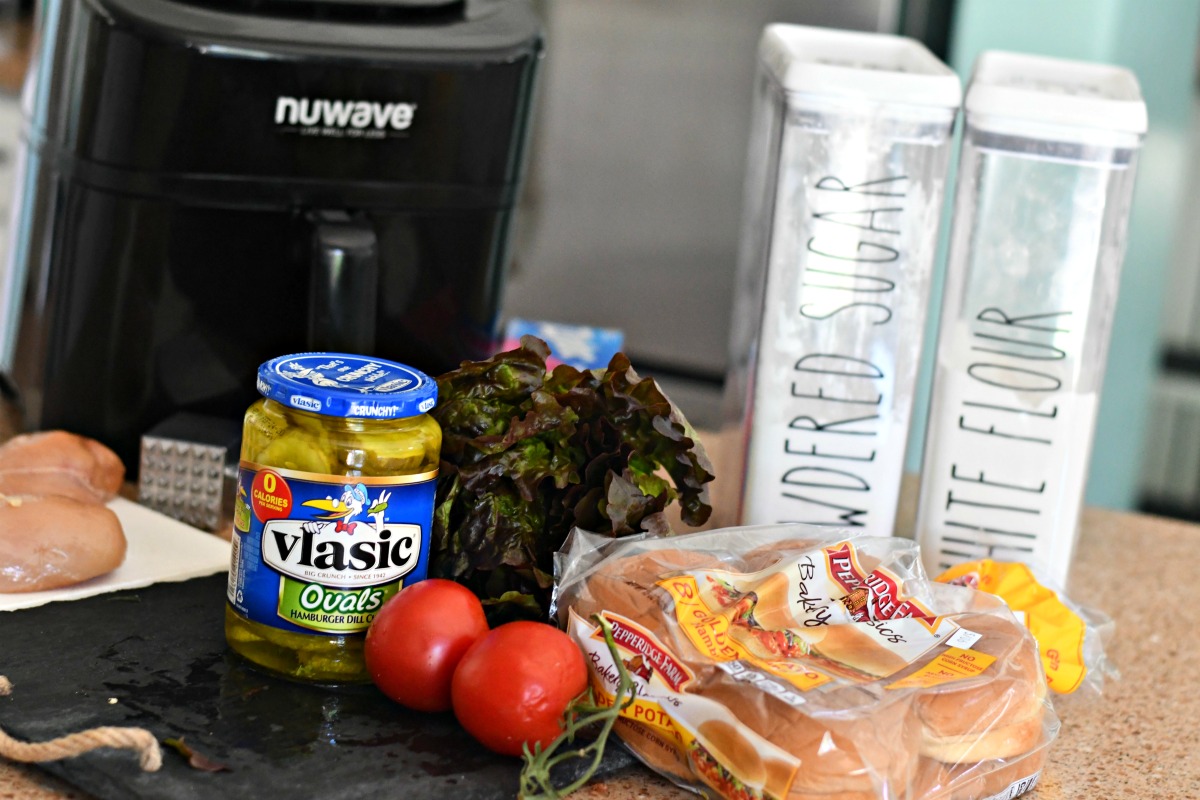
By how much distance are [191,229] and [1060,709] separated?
0.77 metres

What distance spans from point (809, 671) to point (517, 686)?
0.16 metres

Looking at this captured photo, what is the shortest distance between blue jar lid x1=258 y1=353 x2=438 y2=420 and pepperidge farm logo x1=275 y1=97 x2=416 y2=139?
0.31 m

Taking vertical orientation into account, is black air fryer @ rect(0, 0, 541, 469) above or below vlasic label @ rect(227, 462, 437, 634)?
above

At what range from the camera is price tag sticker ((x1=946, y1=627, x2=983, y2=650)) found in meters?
0.78

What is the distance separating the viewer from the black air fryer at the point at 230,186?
1.06 m

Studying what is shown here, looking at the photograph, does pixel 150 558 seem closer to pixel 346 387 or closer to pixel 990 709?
pixel 346 387

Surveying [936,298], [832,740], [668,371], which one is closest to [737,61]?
[668,371]

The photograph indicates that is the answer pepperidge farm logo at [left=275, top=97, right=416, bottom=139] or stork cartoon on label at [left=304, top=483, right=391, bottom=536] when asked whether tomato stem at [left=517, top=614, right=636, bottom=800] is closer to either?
stork cartoon on label at [left=304, top=483, right=391, bottom=536]

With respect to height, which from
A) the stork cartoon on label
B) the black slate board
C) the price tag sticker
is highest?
the stork cartoon on label

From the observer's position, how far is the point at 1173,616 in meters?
1.17

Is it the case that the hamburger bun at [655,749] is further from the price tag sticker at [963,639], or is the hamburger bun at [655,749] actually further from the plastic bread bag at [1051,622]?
the plastic bread bag at [1051,622]

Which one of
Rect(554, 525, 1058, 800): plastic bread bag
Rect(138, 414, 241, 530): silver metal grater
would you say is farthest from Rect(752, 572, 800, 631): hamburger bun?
Rect(138, 414, 241, 530): silver metal grater

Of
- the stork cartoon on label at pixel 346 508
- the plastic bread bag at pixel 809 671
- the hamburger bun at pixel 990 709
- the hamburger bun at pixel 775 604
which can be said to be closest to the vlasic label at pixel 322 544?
the stork cartoon on label at pixel 346 508

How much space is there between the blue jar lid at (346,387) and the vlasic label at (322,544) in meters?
0.04
